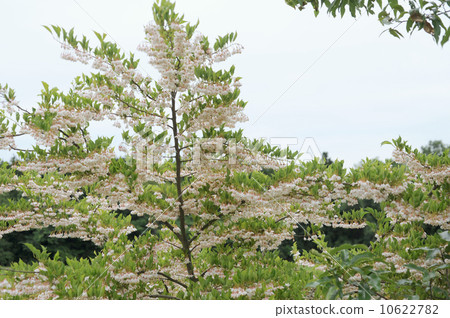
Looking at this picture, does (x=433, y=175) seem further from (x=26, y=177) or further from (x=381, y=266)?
(x=26, y=177)

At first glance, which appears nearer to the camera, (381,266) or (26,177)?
(381,266)

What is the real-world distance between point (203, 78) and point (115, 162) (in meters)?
1.63

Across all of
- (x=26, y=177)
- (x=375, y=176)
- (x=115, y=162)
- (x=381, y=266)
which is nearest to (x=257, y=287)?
(x=381, y=266)

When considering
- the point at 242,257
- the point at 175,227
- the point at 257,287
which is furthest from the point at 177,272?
the point at 257,287

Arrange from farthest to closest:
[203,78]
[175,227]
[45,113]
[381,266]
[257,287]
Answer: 1. [175,227]
2. [45,113]
3. [203,78]
4. [381,266]
5. [257,287]

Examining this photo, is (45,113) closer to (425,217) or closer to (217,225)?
(217,225)

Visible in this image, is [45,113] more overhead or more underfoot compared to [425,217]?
more overhead

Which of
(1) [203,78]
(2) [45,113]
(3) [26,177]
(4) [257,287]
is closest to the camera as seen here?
(4) [257,287]

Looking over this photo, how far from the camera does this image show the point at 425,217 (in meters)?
4.54

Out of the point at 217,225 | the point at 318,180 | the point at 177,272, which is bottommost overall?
the point at 177,272

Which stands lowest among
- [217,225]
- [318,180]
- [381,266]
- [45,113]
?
[381,266]

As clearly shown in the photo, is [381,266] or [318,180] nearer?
[381,266]

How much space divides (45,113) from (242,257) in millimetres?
3471

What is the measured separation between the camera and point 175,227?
19.8 feet
